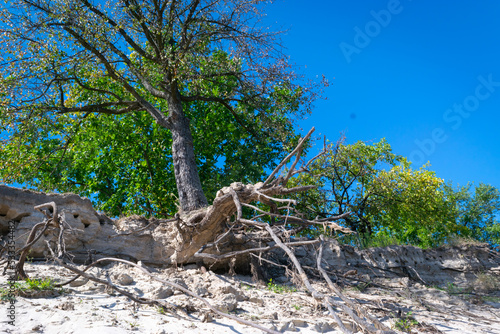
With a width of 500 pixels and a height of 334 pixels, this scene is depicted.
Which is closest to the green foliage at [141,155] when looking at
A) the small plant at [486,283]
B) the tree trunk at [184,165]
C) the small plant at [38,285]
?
the tree trunk at [184,165]

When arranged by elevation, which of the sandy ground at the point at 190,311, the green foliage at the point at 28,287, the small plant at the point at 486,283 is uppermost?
the small plant at the point at 486,283

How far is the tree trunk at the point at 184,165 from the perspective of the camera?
27.1 ft

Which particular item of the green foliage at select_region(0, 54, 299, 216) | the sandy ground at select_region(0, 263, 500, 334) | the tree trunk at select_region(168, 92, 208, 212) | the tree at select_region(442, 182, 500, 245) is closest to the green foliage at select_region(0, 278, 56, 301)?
the sandy ground at select_region(0, 263, 500, 334)

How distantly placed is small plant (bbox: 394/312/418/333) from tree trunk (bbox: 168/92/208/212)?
4.82 m

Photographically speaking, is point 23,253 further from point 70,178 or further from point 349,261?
point 70,178

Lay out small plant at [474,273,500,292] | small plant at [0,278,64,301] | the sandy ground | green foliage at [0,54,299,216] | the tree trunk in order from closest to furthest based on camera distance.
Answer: the sandy ground
small plant at [0,278,64,301]
the tree trunk
small plant at [474,273,500,292]
green foliage at [0,54,299,216]

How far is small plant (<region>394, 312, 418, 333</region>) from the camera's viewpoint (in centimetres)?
428

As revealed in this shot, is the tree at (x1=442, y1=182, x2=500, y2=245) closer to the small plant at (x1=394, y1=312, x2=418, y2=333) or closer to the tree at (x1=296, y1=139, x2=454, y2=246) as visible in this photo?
the tree at (x1=296, y1=139, x2=454, y2=246)

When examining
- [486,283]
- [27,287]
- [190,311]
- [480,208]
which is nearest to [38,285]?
[27,287]

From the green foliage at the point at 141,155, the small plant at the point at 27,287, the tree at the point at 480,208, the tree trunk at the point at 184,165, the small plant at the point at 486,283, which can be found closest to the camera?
the small plant at the point at 27,287

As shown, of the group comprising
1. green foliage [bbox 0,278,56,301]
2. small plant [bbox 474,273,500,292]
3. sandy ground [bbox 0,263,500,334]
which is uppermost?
small plant [bbox 474,273,500,292]

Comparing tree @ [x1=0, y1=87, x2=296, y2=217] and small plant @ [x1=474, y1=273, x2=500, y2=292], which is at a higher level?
tree @ [x1=0, y1=87, x2=296, y2=217]

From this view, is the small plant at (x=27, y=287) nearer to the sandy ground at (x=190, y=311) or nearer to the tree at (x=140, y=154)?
the sandy ground at (x=190, y=311)

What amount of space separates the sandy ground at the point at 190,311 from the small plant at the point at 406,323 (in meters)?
0.02
